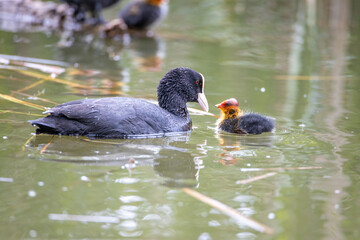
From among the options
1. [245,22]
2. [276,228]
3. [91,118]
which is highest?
[245,22]

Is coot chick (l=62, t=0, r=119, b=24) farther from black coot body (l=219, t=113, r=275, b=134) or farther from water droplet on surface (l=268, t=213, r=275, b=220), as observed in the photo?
water droplet on surface (l=268, t=213, r=275, b=220)

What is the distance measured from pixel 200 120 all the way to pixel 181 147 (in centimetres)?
131

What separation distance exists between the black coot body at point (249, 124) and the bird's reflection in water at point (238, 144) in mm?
67

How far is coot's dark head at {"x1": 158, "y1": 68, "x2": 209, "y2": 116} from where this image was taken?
21.4 ft

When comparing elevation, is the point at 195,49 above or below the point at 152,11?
below

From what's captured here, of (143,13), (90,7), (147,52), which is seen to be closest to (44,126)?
(147,52)

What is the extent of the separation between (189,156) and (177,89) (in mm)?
1311

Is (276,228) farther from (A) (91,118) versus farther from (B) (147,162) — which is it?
(A) (91,118)

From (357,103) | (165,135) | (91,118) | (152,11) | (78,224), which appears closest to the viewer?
(78,224)

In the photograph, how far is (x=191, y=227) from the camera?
386cm

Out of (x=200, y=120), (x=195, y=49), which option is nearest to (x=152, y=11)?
(x=195, y=49)

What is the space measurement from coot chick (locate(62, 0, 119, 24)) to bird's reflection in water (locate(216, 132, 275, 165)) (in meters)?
7.00

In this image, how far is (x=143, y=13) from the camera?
509 inches

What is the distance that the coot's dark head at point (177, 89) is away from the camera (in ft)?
21.4
